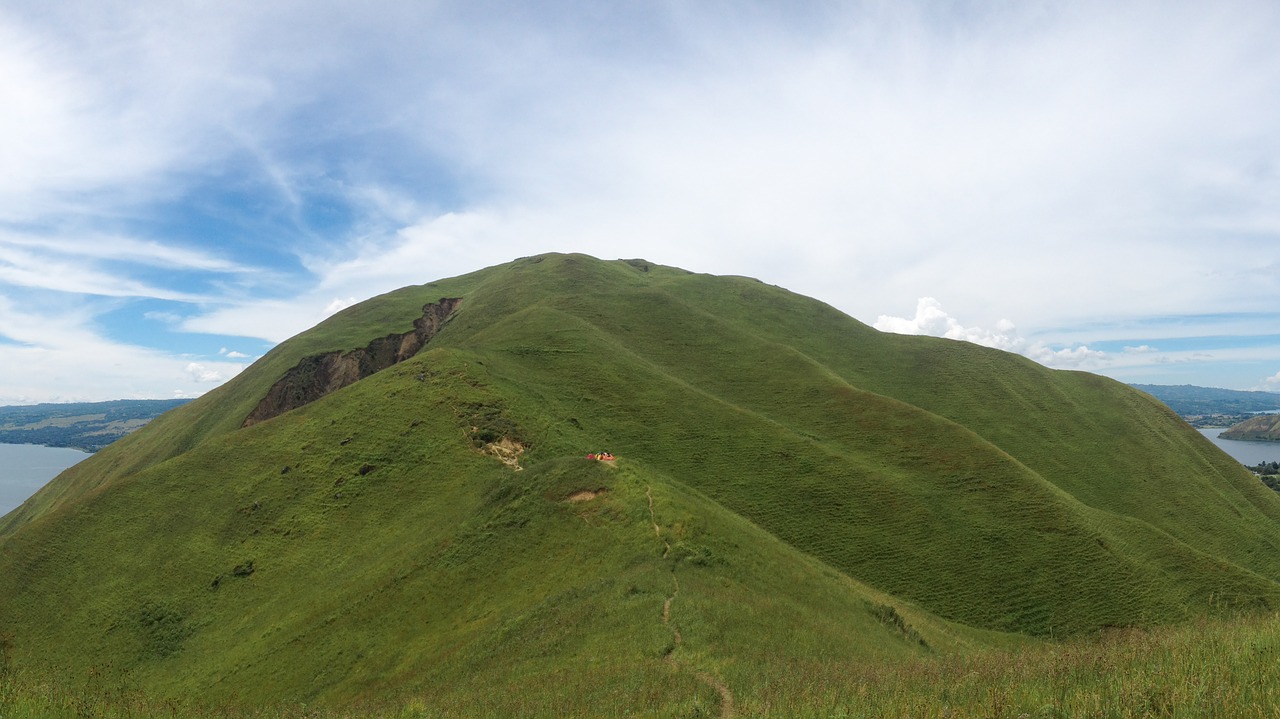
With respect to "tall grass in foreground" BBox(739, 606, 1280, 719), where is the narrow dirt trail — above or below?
below

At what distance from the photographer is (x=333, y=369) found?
102562 mm

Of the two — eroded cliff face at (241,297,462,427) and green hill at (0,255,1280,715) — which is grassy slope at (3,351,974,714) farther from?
eroded cliff face at (241,297,462,427)

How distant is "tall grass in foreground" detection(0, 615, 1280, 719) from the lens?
789 cm

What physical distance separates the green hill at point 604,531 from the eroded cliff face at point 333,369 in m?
0.84

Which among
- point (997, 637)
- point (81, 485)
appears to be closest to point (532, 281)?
point (81, 485)


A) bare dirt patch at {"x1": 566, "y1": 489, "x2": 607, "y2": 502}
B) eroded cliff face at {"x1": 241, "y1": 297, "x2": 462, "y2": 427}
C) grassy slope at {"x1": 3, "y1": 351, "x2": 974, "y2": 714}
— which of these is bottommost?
grassy slope at {"x1": 3, "y1": 351, "x2": 974, "y2": 714}

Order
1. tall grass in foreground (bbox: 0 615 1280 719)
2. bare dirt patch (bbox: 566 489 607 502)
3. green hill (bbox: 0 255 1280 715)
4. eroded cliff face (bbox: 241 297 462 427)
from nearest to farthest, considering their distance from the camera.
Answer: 1. tall grass in foreground (bbox: 0 615 1280 719)
2. green hill (bbox: 0 255 1280 715)
3. bare dirt patch (bbox: 566 489 607 502)
4. eroded cliff face (bbox: 241 297 462 427)

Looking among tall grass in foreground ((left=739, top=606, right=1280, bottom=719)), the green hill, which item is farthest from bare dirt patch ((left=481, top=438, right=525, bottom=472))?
tall grass in foreground ((left=739, top=606, right=1280, bottom=719))

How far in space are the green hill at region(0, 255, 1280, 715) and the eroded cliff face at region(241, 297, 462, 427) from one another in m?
0.84

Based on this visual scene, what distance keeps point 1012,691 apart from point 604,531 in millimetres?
23255

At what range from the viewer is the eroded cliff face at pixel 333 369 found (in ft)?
309

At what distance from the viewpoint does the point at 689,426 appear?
65562 mm

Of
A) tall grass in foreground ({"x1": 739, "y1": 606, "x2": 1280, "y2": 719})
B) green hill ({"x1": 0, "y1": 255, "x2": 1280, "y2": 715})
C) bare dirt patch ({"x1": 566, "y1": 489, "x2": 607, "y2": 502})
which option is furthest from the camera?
bare dirt patch ({"x1": 566, "y1": 489, "x2": 607, "y2": 502})

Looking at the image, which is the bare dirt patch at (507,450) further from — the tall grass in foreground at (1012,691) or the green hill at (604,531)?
the tall grass in foreground at (1012,691)
